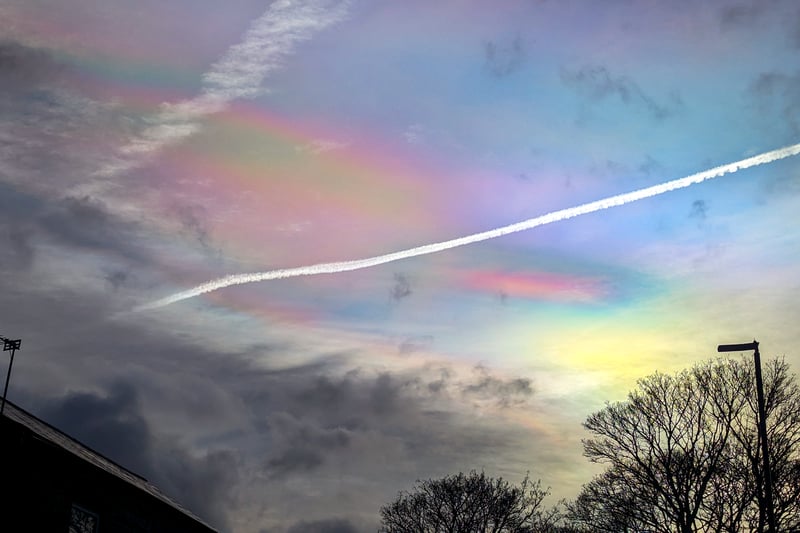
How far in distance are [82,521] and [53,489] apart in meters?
2.08

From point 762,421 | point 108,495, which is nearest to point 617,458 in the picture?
point 762,421

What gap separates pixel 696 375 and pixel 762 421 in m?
18.7

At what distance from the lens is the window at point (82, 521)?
81.3 ft

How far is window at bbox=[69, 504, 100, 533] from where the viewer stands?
24.8 m

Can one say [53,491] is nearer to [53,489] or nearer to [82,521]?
[53,489]

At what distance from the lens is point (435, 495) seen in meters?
74.8

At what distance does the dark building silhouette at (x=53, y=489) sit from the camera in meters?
22.3

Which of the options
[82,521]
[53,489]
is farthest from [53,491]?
[82,521]

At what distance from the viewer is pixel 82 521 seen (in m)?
25.4

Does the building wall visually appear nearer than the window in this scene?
Yes

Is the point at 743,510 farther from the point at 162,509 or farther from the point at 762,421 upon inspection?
the point at 162,509

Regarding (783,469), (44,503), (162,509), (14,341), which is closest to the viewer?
(44,503)

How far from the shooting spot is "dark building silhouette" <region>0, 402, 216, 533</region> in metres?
22.3

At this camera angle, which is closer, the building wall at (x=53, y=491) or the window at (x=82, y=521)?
the building wall at (x=53, y=491)
